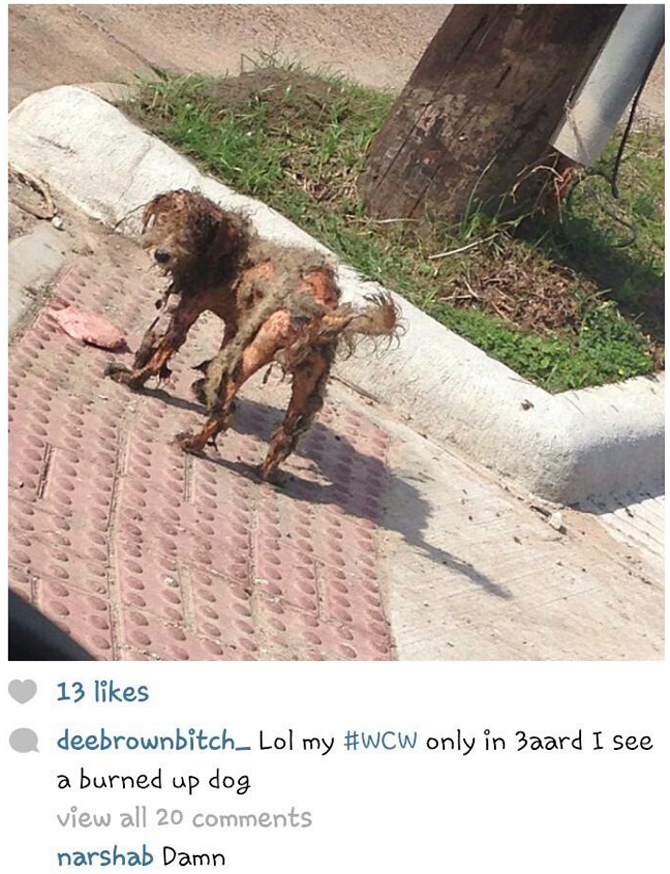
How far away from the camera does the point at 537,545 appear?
6703mm

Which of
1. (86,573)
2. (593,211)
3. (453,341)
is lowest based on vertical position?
(86,573)

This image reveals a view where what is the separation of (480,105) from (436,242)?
74 centimetres

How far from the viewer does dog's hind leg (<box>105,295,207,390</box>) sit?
620 centimetres

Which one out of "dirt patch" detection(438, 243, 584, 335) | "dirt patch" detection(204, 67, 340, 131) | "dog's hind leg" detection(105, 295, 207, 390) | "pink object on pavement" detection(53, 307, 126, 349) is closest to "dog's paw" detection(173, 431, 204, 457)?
"dog's hind leg" detection(105, 295, 207, 390)

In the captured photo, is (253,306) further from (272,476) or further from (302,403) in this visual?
(272,476)

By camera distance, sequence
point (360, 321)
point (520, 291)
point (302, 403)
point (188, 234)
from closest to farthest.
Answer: point (360, 321) → point (188, 234) → point (302, 403) → point (520, 291)

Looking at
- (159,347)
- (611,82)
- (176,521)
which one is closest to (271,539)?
(176,521)

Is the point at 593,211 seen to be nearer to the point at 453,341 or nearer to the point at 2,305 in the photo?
the point at 453,341

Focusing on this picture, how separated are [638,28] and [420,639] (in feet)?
11.6

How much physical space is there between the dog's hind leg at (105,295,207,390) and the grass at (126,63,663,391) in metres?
1.70

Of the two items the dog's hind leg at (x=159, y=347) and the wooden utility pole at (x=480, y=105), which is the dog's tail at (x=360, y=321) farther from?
the wooden utility pole at (x=480, y=105)

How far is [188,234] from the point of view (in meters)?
5.87

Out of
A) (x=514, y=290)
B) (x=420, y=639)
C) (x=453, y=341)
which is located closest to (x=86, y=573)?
(x=420, y=639)

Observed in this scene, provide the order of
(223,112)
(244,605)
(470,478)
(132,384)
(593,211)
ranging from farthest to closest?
(593,211)
(223,112)
(470,478)
(132,384)
(244,605)
